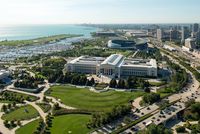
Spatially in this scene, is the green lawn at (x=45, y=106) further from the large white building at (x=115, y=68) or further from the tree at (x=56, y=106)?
the large white building at (x=115, y=68)

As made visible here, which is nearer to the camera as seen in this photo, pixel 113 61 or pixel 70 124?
pixel 70 124

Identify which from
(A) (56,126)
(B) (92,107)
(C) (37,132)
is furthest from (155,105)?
(C) (37,132)

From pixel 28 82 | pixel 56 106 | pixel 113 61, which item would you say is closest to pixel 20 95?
pixel 28 82

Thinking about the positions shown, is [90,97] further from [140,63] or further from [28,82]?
[140,63]

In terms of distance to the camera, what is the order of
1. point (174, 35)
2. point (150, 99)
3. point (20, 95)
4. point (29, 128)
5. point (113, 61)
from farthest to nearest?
point (174, 35), point (113, 61), point (20, 95), point (150, 99), point (29, 128)

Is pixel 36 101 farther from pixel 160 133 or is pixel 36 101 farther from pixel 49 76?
pixel 160 133

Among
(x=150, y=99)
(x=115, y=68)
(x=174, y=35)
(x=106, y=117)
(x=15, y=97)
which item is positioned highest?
(x=174, y=35)

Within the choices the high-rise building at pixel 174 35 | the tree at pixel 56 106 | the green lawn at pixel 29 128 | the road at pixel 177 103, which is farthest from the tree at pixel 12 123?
the high-rise building at pixel 174 35
